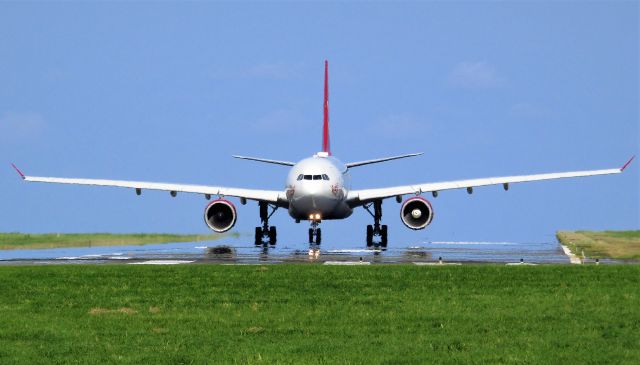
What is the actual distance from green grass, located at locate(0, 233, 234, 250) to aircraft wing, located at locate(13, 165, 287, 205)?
5630 mm

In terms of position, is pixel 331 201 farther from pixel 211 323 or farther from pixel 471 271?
pixel 211 323

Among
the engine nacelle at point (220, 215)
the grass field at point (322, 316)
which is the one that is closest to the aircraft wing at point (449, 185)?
the engine nacelle at point (220, 215)

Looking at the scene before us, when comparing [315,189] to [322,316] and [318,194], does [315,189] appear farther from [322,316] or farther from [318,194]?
[322,316]

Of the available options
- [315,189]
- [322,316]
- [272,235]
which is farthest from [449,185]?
[322,316]

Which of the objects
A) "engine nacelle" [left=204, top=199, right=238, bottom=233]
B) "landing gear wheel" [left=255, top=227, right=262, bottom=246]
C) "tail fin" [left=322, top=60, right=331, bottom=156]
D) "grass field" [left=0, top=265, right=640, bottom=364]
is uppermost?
"tail fin" [left=322, top=60, right=331, bottom=156]

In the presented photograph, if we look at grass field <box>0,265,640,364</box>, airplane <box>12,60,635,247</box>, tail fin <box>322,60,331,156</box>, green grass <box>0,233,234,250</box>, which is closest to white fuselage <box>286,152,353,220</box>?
airplane <box>12,60,635,247</box>

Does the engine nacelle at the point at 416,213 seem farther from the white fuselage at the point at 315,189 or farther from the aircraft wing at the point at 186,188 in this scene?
the aircraft wing at the point at 186,188

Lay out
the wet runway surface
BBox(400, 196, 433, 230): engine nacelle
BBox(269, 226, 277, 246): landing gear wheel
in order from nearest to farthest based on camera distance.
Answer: the wet runway surface → BBox(400, 196, 433, 230): engine nacelle → BBox(269, 226, 277, 246): landing gear wheel

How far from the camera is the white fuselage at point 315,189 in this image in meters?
54.5

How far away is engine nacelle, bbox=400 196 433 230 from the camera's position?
5406cm

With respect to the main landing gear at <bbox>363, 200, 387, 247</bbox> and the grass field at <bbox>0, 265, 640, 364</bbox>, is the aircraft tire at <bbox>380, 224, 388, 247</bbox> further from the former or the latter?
the grass field at <bbox>0, 265, 640, 364</bbox>

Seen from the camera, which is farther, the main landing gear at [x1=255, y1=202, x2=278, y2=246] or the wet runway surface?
the main landing gear at [x1=255, y1=202, x2=278, y2=246]

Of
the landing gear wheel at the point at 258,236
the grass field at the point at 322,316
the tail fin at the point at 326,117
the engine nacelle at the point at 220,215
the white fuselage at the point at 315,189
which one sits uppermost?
the tail fin at the point at 326,117

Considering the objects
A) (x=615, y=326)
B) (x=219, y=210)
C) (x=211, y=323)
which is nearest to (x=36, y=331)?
(x=211, y=323)
